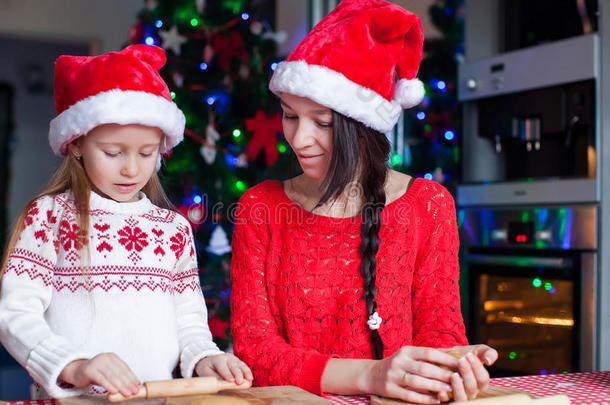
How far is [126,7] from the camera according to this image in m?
4.68

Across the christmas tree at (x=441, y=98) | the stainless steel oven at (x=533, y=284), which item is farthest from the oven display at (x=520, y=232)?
the christmas tree at (x=441, y=98)

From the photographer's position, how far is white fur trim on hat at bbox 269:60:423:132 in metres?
1.25

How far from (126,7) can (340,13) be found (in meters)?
3.73

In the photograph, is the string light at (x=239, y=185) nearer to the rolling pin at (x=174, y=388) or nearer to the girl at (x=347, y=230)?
the girl at (x=347, y=230)

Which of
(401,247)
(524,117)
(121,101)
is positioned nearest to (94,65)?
(121,101)

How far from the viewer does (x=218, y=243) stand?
285cm

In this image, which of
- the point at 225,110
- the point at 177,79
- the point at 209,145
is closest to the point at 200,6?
the point at 177,79

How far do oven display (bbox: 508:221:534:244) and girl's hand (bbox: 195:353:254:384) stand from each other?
1.67 meters

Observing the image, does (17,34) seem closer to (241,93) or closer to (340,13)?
(241,93)

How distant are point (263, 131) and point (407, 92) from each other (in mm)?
1516

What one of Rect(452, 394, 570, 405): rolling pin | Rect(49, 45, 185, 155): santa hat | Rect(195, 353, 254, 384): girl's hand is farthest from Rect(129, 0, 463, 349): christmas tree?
Rect(452, 394, 570, 405): rolling pin

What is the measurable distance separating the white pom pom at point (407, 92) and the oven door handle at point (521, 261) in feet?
4.10

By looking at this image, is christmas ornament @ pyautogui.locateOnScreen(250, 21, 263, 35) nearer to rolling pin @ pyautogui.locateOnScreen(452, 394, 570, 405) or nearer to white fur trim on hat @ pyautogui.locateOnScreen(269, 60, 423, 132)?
white fur trim on hat @ pyautogui.locateOnScreen(269, 60, 423, 132)

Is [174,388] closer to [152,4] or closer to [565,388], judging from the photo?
[565,388]
